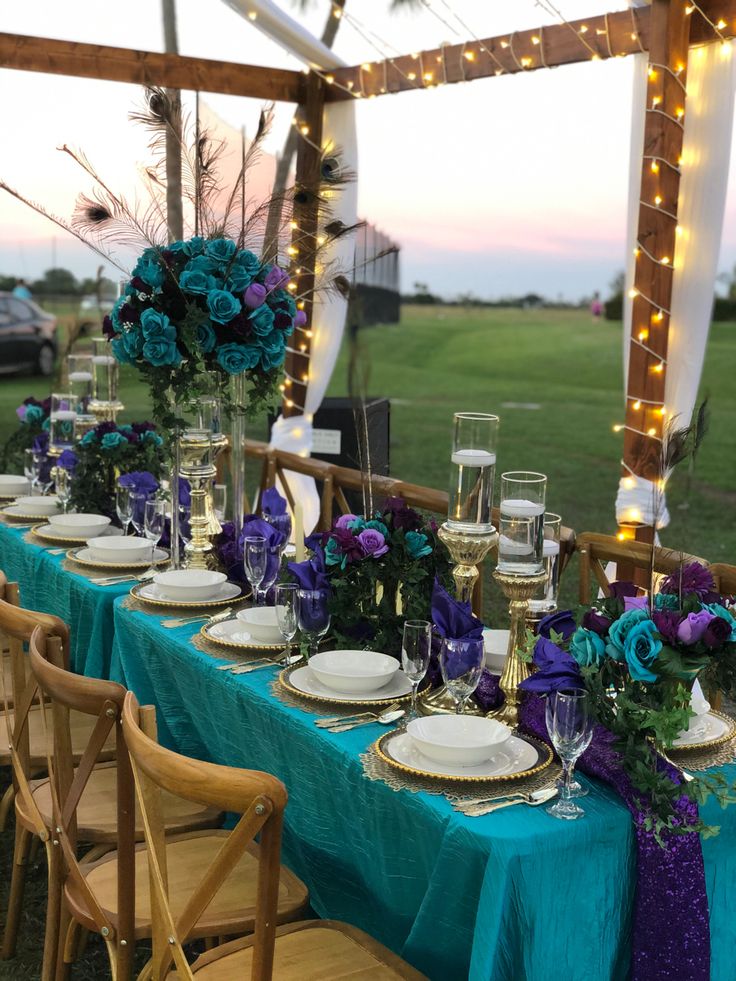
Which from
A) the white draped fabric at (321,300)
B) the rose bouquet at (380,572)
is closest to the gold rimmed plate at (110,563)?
the rose bouquet at (380,572)

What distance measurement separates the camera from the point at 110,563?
123 inches

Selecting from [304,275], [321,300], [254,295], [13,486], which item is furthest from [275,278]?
[304,275]

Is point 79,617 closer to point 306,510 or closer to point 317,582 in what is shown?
point 317,582

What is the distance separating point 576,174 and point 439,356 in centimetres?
754

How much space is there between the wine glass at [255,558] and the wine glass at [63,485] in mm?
1375

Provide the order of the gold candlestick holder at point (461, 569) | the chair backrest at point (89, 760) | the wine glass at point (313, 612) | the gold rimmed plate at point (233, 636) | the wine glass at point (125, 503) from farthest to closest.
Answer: the wine glass at point (125, 503) < the gold rimmed plate at point (233, 636) < the wine glass at point (313, 612) < the gold candlestick holder at point (461, 569) < the chair backrest at point (89, 760)

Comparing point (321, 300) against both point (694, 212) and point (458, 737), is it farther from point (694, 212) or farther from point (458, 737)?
point (458, 737)

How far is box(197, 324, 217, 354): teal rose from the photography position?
9.09 feet

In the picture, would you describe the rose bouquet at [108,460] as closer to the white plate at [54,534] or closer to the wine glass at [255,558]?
the white plate at [54,534]

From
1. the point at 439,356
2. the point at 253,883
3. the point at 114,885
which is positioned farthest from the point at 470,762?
the point at 439,356

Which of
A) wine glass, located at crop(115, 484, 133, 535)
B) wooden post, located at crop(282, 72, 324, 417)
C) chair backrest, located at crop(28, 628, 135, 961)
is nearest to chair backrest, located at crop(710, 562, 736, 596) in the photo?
chair backrest, located at crop(28, 628, 135, 961)

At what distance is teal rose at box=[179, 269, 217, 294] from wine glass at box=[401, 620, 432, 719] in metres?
1.19

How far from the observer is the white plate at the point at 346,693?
2064 millimetres

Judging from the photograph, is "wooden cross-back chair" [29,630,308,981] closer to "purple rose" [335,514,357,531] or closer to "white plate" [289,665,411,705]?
"white plate" [289,665,411,705]
